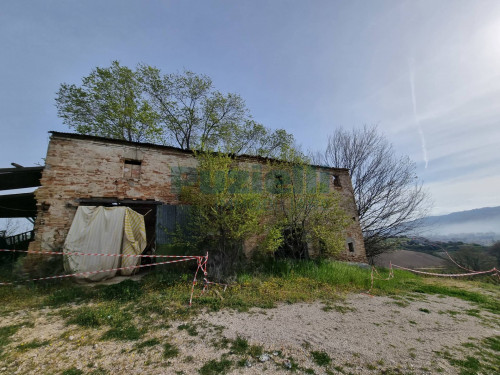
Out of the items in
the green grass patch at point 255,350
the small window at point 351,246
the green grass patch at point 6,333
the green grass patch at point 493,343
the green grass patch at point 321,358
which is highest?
the small window at point 351,246

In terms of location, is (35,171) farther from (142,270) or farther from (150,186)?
(142,270)

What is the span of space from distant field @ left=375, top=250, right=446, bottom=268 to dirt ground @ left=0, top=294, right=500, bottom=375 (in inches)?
468

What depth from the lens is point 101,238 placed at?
7527 millimetres

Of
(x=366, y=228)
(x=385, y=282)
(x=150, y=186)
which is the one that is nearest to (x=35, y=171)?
(x=150, y=186)

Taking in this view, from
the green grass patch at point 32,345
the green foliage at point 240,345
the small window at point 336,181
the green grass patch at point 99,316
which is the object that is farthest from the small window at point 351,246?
the green grass patch at point 32,345

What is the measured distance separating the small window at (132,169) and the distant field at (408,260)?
58.7 ft

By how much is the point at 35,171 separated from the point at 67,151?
4.76ft

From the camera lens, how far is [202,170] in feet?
28.1

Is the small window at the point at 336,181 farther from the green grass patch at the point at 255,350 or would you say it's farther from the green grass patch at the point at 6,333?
the green grass patch at the point at 6,333

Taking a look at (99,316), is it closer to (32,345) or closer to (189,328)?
(32,345)

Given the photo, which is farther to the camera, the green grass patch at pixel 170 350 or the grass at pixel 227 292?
the grass at pixel 227 292

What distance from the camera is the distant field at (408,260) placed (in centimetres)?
1636

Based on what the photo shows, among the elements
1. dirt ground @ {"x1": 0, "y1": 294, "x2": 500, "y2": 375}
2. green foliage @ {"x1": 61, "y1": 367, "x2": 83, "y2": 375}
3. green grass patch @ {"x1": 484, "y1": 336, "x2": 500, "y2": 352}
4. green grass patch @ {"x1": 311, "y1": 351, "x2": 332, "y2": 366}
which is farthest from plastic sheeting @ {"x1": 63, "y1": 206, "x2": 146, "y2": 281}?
green grass patch @ {"x1": 484, "y1": 336, "x2": 500, "y2": 352}

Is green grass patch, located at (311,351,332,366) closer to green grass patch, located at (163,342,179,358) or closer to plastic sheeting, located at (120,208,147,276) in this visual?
green grass patch, located at (163,342,179,358)
